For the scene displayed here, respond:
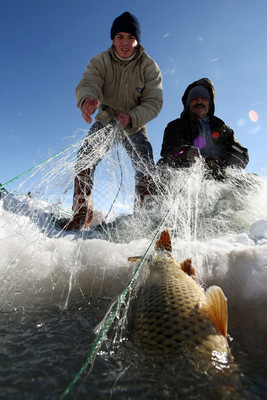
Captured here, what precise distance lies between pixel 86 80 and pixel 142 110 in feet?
3.26

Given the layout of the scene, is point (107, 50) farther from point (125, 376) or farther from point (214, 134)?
point (125, 376)

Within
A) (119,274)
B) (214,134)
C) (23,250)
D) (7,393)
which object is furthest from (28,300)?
(214,134)

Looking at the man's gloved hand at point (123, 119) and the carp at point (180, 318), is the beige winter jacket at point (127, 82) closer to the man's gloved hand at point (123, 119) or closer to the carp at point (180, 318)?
the man's gloved hand at point (123, 119)

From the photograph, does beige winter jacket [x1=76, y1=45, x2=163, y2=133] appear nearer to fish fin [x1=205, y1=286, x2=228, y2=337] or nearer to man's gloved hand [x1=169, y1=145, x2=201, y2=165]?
man's gloved hand [x1=169, y1=145, x2=201, y2=165]

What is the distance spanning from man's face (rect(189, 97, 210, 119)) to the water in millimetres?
3707

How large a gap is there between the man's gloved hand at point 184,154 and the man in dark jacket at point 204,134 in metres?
0.11

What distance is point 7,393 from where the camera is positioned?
0.80m

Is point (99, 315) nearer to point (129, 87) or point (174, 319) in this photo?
point (174, 319)

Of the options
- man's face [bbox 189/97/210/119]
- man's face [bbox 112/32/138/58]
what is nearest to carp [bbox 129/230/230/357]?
man's face [bbox 112/32/138/58]

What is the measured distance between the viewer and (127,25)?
3688 mm

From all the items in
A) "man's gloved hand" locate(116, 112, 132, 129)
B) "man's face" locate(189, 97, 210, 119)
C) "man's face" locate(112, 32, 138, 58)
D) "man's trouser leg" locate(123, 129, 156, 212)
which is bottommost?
"man's trouser leg" locate(123, 129, 156, 212)

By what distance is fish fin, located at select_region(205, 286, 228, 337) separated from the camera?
1.17 metres

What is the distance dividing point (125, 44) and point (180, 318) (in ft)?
13.2

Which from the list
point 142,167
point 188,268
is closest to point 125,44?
point 142,167
